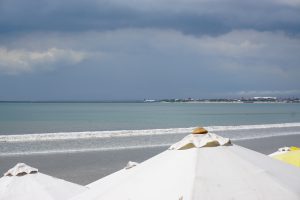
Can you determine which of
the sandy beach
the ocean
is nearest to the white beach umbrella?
the sandy beach

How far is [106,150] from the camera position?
955 inches

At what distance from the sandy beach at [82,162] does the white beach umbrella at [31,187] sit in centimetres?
707

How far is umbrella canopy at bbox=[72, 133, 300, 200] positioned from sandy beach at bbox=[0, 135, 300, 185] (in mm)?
10423

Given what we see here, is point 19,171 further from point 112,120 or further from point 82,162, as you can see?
point 112,120

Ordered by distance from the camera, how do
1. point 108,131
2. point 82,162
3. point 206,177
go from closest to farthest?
point 206,177 → point 82,162 → point 108,131

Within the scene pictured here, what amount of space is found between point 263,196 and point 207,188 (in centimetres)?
49

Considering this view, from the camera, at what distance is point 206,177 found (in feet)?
13.1

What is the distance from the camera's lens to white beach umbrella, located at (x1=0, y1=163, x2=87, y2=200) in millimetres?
6973

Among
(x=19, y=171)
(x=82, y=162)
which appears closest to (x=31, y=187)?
(x=19, y=171)

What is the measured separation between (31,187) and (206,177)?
13.4ft

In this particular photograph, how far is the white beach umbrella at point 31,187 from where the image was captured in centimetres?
697

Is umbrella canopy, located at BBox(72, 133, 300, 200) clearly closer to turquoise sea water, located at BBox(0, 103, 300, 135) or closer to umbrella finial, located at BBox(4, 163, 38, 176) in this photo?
umbrella finial, located at BBox(4, 163, 38, 176)

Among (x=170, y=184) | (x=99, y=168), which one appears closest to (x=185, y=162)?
(x=170, y=184)

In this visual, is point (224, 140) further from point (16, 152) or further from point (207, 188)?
point (16, 152)
